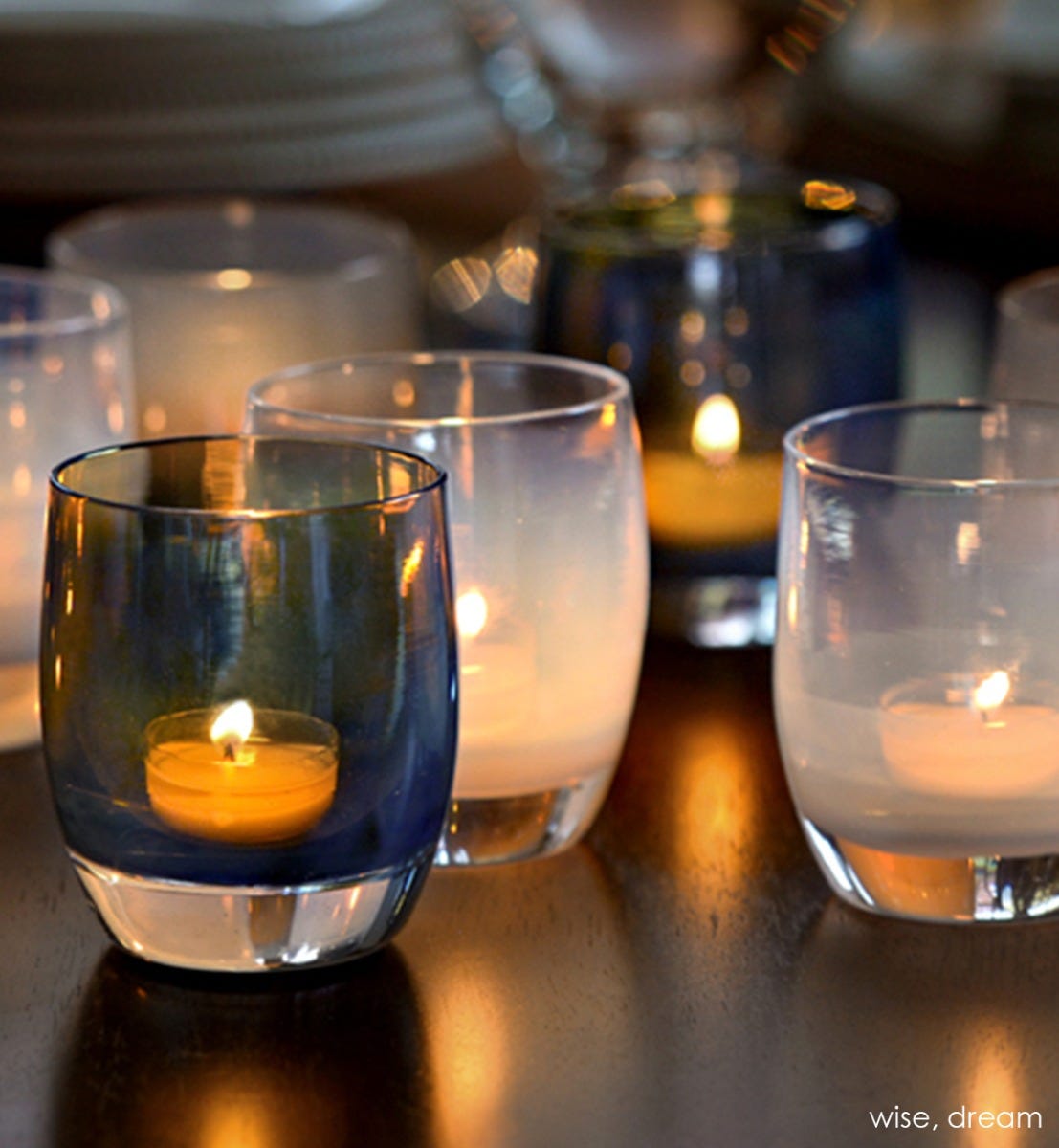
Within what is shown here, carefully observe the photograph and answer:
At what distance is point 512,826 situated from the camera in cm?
55

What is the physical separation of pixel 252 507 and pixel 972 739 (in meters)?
0.17

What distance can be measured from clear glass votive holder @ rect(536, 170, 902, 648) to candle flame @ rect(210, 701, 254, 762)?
30 centimetres

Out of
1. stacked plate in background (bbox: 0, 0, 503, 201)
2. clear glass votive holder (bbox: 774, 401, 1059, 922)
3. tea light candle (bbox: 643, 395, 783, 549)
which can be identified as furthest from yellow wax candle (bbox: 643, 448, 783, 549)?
stacked plate in background (bbox: 0, 0, 503, 201)

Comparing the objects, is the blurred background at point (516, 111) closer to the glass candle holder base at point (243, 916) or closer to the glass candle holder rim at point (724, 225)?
the glass candle holder rim at point (724, 225)

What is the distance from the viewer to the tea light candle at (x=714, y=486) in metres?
0.72

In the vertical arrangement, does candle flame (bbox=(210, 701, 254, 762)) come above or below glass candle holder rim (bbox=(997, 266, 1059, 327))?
below

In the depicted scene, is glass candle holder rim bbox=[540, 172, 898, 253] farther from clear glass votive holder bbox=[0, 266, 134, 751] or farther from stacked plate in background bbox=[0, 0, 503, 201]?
stacked plate in background bbox=[0, 0, 503, 201]

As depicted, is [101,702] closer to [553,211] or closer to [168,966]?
[168,966]

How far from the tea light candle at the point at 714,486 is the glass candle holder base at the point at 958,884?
234 millimetres

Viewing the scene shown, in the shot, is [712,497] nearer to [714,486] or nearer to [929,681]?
[714,486]

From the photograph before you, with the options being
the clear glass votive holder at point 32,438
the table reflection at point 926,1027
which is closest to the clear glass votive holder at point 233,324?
the clear glass votive holder at point 32,438

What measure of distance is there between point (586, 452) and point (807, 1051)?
17 centimetres

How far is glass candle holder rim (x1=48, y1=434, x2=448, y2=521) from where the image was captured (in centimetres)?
43

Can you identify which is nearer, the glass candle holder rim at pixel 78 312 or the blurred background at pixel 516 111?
the glass candle holder rim at pixel 78 312
